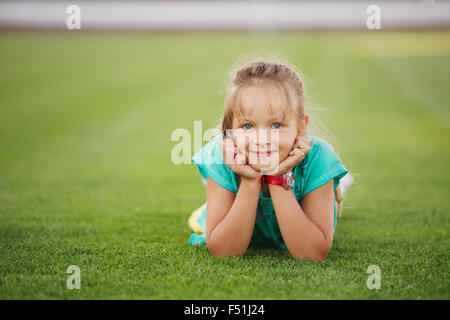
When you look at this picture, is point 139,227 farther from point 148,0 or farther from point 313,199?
point 148,0

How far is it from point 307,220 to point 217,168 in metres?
0.60

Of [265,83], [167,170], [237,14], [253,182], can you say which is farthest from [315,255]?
[237,14]

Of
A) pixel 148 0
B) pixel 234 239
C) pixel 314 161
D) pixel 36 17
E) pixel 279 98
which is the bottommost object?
pixel 234 239

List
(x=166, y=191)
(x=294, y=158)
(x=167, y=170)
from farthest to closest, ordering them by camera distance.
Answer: (x=167, y=170)
(x=166, y=191)
(x=294, y=158)

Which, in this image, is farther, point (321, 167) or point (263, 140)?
point (321, 167)

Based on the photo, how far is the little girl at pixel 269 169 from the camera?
2.57m

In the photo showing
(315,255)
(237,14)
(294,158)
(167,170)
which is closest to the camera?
(294,158)

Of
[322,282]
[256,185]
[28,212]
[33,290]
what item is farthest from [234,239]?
[28,212]

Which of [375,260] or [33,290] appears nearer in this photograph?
[33,290]

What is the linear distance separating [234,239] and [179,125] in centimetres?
717

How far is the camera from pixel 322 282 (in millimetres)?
2488

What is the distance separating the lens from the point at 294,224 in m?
2.60

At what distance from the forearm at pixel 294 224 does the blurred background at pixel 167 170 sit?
13 cm

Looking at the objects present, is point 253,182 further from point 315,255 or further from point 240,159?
point 315,255
